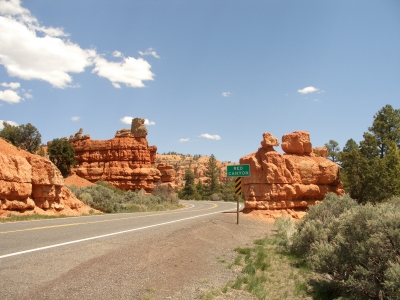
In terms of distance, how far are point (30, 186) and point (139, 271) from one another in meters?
15.7

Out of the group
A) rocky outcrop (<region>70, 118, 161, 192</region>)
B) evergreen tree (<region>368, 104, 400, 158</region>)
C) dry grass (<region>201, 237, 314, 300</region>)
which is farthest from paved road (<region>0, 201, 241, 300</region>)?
rocky outcrop (<region>70, 118, 161, 192</region>)

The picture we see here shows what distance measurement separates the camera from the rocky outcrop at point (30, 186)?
60.9 ft

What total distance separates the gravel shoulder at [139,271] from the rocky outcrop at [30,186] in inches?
428

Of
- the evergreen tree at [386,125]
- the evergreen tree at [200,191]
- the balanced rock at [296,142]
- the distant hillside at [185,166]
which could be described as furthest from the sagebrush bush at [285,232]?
the distant hillside at [185,166]

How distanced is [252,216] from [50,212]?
12.9m

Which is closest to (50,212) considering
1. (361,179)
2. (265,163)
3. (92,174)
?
(265,163)

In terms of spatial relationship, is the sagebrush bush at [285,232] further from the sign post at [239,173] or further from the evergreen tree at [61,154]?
the evergreen tree at [61,154]

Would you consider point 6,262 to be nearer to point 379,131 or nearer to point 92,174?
point 379,131

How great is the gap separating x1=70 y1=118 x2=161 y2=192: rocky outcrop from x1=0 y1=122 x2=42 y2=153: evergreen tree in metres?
9.24

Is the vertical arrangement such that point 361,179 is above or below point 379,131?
below

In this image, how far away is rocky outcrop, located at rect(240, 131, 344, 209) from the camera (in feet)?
73.6

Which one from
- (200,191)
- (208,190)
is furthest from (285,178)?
(208,190)

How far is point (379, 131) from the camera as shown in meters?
39.7

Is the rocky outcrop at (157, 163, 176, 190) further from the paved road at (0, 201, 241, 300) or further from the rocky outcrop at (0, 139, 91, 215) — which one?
the paved road at (0, 201, 241, 300)
